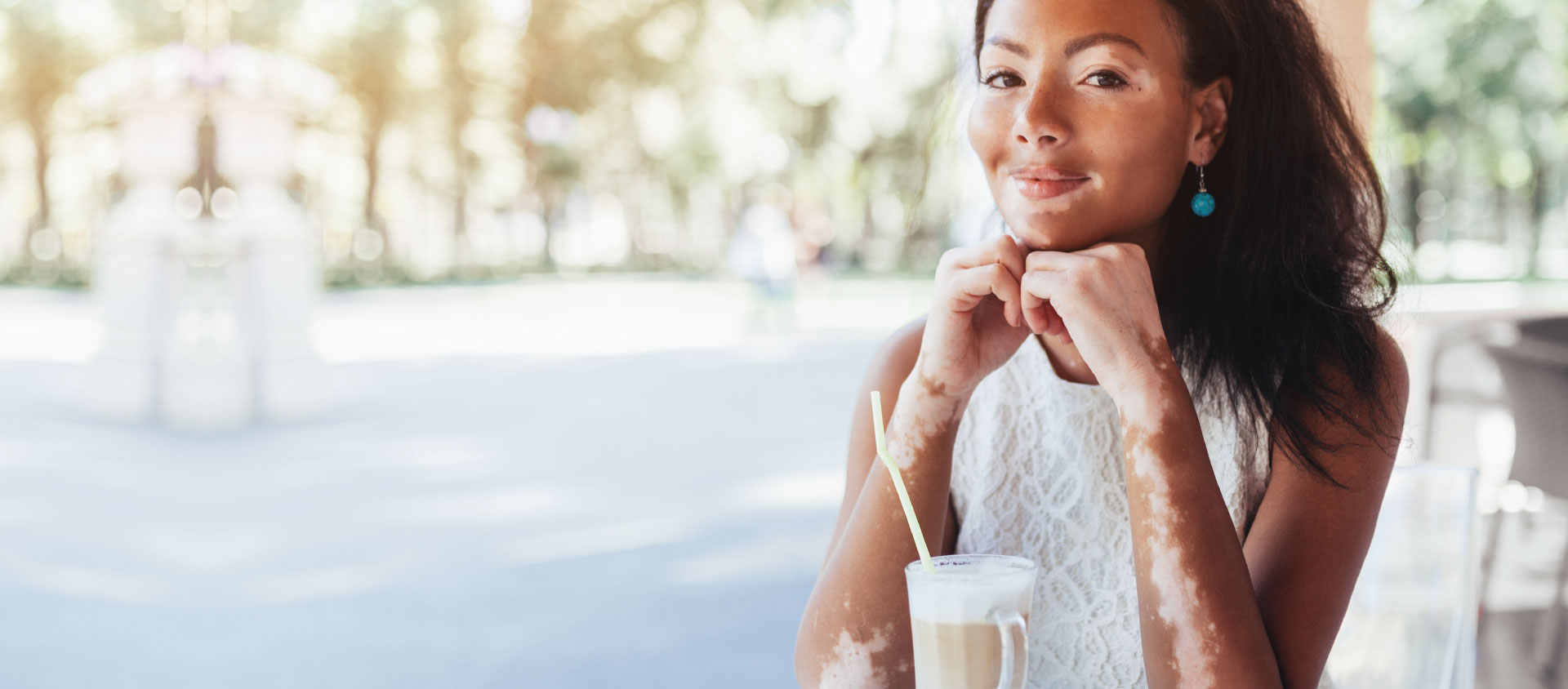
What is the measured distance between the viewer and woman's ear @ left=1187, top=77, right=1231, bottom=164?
1.37 meters

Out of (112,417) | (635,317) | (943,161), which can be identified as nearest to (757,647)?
(943,161)

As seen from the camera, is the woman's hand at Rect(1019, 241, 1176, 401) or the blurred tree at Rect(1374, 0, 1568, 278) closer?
the woman's hand at Rect(1019, 241, 1176, 401)

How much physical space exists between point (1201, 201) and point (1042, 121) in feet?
0.99

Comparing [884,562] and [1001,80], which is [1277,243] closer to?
[1001,80]

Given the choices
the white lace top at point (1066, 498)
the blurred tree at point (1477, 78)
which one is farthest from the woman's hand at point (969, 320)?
the blurred tree at point (1477, 78)

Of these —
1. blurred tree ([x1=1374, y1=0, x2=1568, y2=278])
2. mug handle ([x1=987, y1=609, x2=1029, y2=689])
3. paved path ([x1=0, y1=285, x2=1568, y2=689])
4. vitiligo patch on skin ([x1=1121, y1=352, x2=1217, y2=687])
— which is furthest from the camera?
blurred tree ([x1=1374, y1=0, x2=1568, y2=278])

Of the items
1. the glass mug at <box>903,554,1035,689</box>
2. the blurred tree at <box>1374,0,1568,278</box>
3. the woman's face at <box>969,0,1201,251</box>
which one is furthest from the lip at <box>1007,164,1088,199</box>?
the blurred tree at <box>1374,0,1568,278</box>

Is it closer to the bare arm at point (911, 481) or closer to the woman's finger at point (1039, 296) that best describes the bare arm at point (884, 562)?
the bare arm at point (911, 481)

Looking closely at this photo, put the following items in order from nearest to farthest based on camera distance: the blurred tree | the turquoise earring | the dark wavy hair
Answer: the dark wavy hair
the turquoise earring
the blurred tree

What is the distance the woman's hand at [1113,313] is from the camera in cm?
115

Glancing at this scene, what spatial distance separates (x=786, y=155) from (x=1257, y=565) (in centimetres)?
2224

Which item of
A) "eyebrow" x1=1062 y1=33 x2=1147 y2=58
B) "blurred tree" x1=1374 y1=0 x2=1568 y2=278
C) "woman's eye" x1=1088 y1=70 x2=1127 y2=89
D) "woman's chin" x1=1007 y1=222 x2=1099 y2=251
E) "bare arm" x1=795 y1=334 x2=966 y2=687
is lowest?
"bare arm" x1=795 y1=334 x2=966 y2=687

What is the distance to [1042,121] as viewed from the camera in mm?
1237

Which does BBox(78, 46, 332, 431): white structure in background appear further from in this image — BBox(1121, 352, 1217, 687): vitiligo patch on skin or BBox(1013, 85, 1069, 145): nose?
BBox(1121, 352, 1217, 687): vitiligo patch on skin
